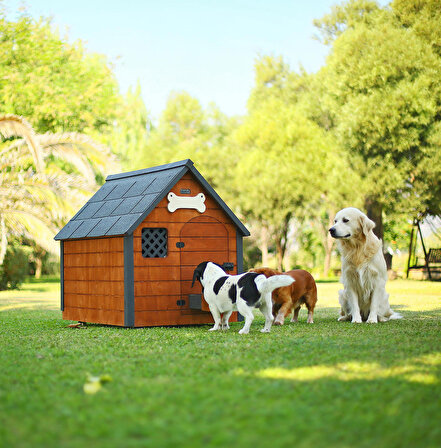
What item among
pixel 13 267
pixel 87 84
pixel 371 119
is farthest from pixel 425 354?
pixel 87 84

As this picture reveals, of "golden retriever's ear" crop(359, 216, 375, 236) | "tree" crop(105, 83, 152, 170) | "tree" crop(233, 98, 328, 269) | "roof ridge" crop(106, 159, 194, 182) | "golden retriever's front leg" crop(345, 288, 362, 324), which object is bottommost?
"golden retriever's front leg" crop(345, 288, 362, 324)

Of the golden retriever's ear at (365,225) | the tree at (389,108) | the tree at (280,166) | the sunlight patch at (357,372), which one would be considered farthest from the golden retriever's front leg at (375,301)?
the tree at (280,166)

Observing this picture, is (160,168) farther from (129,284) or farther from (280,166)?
(280,166)

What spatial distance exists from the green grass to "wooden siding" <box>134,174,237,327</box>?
169cm

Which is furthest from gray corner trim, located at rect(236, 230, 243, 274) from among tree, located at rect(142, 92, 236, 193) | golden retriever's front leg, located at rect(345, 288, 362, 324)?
tree, located at rect(142, 92, 236, 193)

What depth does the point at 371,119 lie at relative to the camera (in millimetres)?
A: 24266

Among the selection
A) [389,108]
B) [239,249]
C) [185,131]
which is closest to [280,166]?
[389,108]

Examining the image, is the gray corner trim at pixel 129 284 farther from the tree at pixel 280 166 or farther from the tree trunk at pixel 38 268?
the tree trunk at pixel 38 268

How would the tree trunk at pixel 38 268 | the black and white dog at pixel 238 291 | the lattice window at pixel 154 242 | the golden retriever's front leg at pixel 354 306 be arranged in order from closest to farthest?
the black and white dog at pixel 238 291 → the golden retriever's front leg at pixel 354 306 → the lattice window at pixel 154 242 → the tree trunk at pixel 38 268

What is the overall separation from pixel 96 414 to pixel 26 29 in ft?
101

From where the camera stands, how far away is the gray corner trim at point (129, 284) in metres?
9.27

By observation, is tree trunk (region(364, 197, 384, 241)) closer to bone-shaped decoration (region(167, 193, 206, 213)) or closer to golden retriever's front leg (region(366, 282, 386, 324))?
golden retriever's front leg (region(366, 282, 386, 324))

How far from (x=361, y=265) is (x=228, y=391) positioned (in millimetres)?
5428

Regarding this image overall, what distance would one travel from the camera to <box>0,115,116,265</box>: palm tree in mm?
16078
